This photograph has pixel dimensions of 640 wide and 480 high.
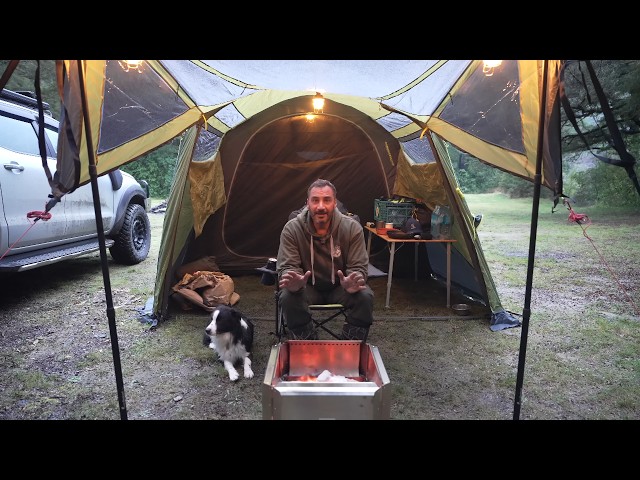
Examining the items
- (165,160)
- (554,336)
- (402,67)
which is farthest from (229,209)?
(165,160)

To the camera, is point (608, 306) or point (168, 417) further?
point (608, 306)

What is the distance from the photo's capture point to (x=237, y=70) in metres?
3.83

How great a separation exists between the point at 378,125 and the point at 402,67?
1.76 m

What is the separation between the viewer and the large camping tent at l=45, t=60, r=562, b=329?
249 cm

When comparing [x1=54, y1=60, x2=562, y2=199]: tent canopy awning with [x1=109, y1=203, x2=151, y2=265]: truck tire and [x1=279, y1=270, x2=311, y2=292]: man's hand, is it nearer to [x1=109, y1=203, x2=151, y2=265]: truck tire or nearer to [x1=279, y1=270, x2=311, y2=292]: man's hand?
[x1=279, y1=270, x2=311, y2=292]: man's hand

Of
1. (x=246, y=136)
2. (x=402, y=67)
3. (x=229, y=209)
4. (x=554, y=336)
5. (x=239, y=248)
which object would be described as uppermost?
(x=402, y=67)

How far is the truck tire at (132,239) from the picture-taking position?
233 inches

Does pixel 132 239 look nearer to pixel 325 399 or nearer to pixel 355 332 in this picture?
pixel 355 332

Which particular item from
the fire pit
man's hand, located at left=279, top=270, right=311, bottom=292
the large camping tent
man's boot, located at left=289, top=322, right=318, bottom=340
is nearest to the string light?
the large camping tent

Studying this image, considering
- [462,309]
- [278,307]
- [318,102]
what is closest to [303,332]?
[278,307]

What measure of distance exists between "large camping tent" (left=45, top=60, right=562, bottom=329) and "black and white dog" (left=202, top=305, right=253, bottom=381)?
1136mm

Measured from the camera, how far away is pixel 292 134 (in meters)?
5.51

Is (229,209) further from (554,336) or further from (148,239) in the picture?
(554,336)

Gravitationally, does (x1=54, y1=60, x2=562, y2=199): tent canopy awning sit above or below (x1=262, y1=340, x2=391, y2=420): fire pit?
above
